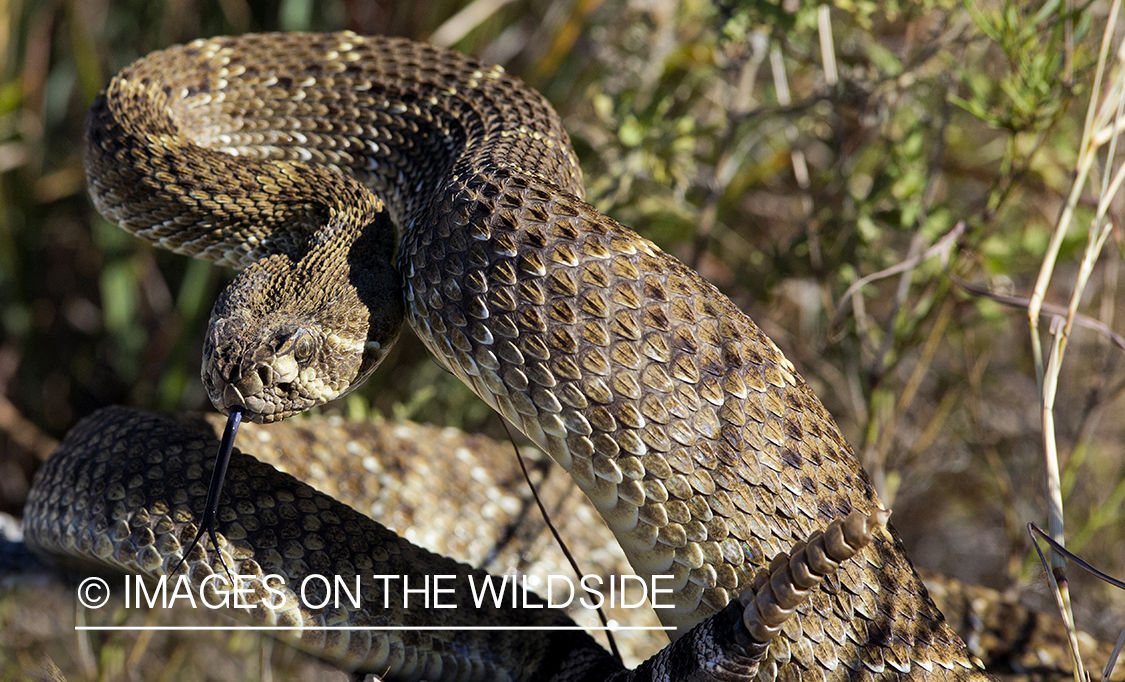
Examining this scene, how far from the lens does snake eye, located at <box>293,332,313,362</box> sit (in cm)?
257

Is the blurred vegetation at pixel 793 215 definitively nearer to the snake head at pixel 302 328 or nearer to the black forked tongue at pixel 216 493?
the snake head at pixel 302 328

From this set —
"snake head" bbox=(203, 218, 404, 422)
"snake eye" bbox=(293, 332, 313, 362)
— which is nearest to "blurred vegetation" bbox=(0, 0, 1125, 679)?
"snake head" bbox=(203, 218, 404, 422)

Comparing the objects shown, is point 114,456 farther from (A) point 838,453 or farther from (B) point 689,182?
(B) point 689,182

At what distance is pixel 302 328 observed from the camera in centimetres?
260

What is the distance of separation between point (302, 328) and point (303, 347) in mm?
58

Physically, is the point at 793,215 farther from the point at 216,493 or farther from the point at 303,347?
the point at 216,493

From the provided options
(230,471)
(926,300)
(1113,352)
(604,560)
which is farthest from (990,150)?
(230,471)

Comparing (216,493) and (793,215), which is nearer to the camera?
(216,493)

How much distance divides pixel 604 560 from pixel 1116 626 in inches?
88.5

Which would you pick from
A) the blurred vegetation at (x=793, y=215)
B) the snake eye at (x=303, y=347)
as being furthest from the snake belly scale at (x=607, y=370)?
the blurred vegetation at (x=793, y=215)

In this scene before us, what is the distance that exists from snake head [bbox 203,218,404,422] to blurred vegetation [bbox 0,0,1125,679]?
127 centimetres

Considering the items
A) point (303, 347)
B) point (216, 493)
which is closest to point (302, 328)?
point (303, 347)

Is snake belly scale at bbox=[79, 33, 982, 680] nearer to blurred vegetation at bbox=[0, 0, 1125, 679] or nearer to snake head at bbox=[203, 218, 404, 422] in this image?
snake head at bbox=[203, 218, 404, 422]

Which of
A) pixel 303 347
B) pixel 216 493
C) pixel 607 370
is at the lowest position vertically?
pixel 216 493
